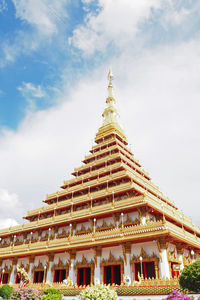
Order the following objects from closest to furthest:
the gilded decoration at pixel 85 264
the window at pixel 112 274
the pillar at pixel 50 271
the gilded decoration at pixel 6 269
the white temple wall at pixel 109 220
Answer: the window at pixel 112 274 < the gilded decoration at pixel 85 264 < the white temple wall at pixel 109 220 < the pillar at pixel 50 271 < the gilded decoration at pixel 6 269

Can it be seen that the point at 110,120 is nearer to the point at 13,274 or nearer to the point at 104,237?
the point at 104,237

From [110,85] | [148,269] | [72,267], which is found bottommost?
[148,269]

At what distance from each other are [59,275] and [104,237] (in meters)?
8.73

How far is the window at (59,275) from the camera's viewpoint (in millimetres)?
28672

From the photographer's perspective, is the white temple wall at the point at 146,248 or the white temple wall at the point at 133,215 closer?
the white temple wall at the point at 146,248

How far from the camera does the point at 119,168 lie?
1382 inches

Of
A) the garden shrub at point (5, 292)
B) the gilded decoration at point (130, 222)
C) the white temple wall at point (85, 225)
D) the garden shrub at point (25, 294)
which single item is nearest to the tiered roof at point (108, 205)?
the gilded decoration at point (130, 222)

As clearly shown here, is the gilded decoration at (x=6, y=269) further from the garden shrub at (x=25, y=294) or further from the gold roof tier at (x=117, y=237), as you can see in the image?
the garden shrub at (x=25, y=294)

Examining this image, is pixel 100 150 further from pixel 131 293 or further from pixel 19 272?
pixel 131 293

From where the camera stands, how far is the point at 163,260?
21828 mm

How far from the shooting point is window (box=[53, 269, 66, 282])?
28672mm

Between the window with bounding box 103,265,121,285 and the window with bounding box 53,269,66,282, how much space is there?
20.6 feet

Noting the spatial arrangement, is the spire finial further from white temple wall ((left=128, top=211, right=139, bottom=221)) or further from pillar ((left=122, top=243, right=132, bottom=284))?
pillar ((left=122, top=243, right=132, bottom=284))

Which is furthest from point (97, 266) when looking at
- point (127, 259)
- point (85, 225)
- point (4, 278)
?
point (4, 278)
